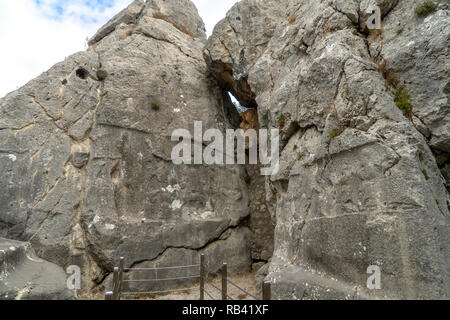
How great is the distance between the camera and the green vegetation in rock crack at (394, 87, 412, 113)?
17.4 feet

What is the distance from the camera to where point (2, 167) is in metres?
7.72

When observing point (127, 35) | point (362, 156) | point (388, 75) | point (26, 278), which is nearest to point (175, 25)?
point (127, 35)

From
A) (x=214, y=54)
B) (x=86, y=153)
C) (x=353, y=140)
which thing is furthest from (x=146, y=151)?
(x=353, y=140)

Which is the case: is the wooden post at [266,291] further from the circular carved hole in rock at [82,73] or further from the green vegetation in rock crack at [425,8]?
the circular carved hole in rock at [82,73]

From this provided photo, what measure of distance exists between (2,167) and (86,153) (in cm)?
204

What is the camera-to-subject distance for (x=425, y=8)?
535 cm

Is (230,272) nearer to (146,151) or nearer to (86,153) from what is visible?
(146,151)

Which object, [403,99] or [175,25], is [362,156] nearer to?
[403,99]

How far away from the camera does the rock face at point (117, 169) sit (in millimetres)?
7785

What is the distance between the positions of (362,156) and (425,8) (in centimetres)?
298

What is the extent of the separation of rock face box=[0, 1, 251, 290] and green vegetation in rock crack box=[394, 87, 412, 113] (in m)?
6.35

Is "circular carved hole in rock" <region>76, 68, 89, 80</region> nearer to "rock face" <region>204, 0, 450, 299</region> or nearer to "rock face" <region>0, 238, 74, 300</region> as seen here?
"rock face" <region>0, 238, 74, 300</region>

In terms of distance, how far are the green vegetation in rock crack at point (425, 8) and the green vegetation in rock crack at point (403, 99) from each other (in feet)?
4.71

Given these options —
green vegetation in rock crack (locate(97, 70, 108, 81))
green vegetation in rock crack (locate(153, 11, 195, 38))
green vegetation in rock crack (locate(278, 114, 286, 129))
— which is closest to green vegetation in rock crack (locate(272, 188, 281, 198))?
green vegetation in rock crack (locate(278, 114, 286, 129))
